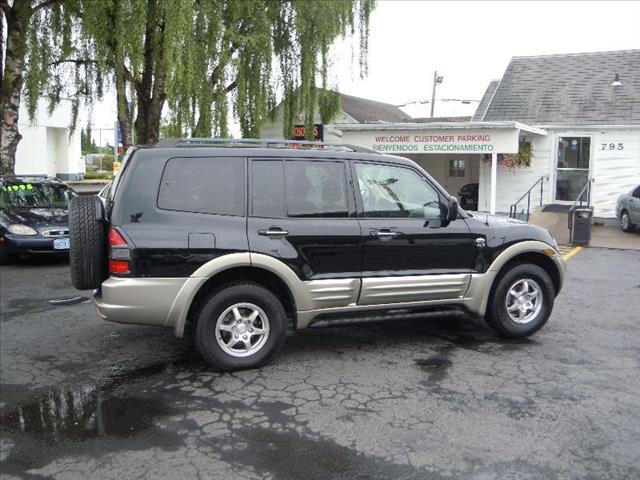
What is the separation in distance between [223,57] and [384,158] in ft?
30.1

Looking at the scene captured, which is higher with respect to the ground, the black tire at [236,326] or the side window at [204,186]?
the side window at [204,186]

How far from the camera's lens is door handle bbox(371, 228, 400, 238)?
207 inches

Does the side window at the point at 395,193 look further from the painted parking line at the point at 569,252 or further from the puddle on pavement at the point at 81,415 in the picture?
the painted parking line at the point at 569,252

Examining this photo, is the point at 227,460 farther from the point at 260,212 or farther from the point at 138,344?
the point at 138,344

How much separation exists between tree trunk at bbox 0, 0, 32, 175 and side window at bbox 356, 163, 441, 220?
433 inches

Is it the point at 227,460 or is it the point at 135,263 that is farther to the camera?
the point at 135,263

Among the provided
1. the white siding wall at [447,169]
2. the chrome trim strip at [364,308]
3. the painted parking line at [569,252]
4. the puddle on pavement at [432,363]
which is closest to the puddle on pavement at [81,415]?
the chrome trim strip at [364,308]

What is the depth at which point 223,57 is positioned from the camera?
13633 mm

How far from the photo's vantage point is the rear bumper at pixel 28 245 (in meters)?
9.84

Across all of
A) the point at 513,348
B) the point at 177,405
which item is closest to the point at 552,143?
the point at 513,348

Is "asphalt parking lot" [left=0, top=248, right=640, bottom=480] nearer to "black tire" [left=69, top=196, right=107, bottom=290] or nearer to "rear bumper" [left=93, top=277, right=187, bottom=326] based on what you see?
"rear bumper" [left=93, top=277, right=187, bottom=326]

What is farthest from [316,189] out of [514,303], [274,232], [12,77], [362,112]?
[362,112]

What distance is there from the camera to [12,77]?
1366 centimetres

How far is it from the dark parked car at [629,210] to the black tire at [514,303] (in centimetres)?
1072
